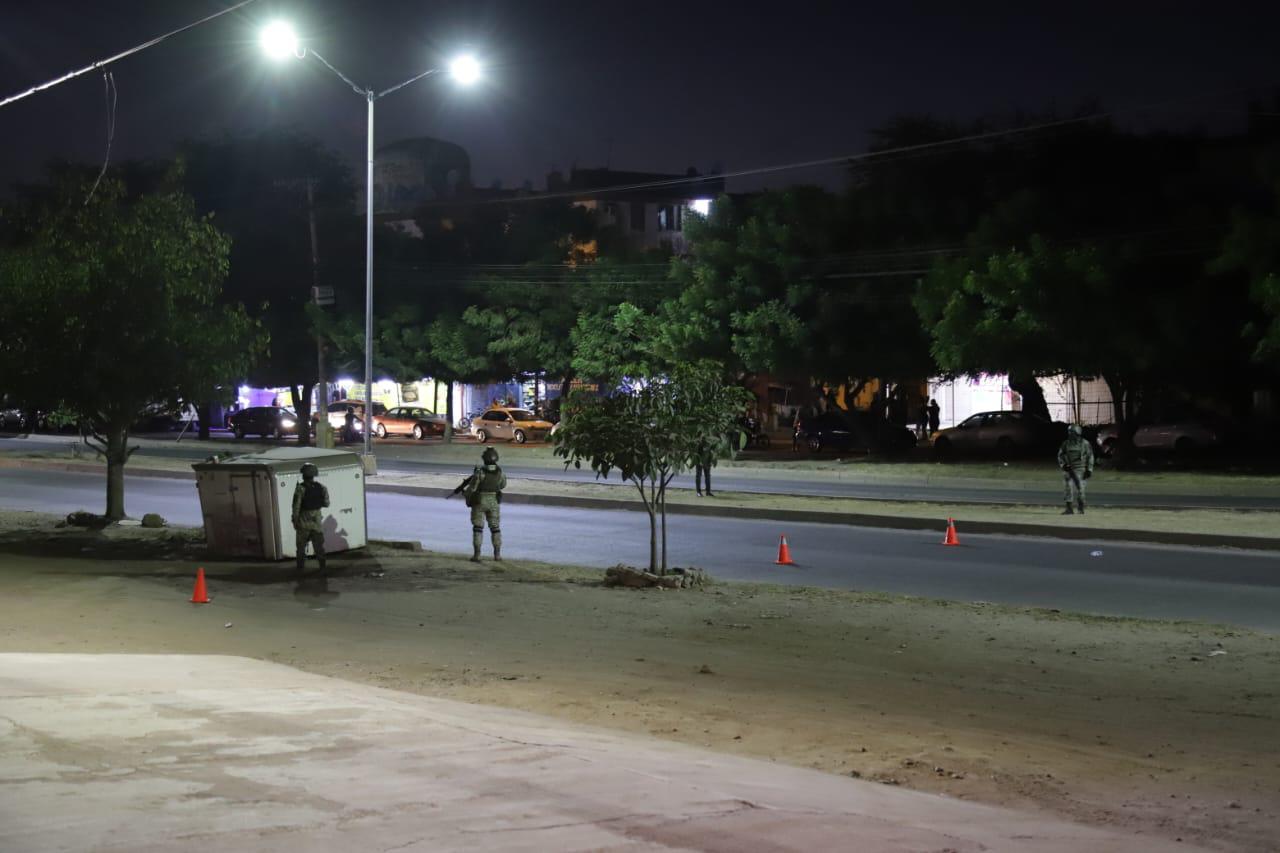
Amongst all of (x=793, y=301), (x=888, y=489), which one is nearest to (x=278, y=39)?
(x=888, y=489)

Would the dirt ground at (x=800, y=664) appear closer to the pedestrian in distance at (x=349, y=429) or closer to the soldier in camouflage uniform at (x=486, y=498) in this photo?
the soldier in camouflage uniform at (x=486, y=498)

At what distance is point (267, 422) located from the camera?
2194 inches

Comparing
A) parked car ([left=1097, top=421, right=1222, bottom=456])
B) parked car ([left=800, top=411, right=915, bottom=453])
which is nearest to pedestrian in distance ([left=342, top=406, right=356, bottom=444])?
parked car ([left=800, top=411, right=915, bottom=453])

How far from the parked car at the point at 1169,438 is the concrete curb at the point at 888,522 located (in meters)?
18.9

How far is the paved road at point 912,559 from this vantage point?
13.9m

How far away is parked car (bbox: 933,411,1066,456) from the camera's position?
132 ft

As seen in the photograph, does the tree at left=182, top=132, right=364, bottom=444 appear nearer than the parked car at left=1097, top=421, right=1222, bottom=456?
No

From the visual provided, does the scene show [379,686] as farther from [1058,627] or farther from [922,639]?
[1058,627]

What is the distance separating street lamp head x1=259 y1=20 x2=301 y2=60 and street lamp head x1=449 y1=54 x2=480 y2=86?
663cm

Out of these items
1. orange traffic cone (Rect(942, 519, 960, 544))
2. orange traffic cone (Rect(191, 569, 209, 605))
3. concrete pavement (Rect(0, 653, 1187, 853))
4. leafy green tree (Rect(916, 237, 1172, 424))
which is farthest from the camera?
leafy green tree (Rect(916, 237, 1172, 424))

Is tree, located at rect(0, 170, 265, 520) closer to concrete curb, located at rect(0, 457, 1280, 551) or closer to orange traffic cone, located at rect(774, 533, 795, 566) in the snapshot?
concrete curb, located at rect(0, 457, 1280, 551)

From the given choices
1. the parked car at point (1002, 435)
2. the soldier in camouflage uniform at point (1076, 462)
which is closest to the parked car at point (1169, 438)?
the parked car at point (1002, 435)

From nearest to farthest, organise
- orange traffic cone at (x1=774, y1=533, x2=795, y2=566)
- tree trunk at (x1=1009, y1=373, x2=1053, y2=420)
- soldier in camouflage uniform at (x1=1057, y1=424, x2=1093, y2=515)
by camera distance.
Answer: orange traffic cone at (x1=774, y1=533, x2=795, y2=566), soldier in camouflage uniform at (x1=1057, y1=424, x2=1093, y2=515), tree trunk at (x1=1009, y1=373, x2=1053, y2=420)

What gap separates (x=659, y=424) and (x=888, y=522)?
7748 mm
